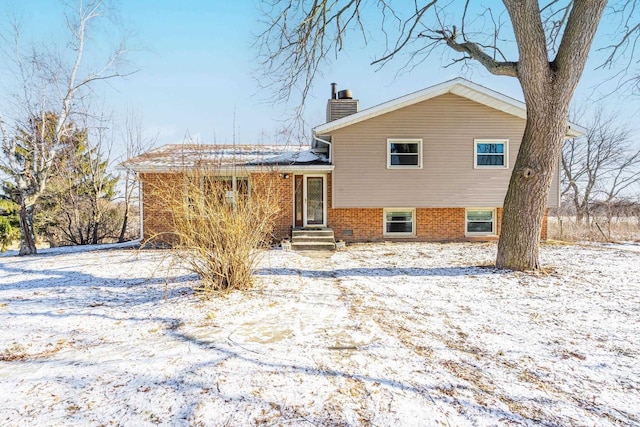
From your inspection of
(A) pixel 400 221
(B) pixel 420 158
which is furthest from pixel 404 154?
(A) pixel 400 221

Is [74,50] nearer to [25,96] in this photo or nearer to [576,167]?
[25,96]

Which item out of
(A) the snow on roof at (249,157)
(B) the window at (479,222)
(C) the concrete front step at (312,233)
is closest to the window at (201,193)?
(A) the snow on roof at (249,157)

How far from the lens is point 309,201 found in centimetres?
1195

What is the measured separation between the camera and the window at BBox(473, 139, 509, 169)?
1141cm

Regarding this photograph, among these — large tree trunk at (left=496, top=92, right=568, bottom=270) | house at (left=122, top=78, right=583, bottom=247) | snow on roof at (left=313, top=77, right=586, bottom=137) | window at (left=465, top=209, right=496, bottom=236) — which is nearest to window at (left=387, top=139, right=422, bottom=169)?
house at (left=122, top=78, right=583, bottom=247)

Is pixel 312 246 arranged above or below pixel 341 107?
below

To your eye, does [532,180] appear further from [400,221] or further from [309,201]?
[309,201]

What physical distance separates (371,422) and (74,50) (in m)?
14.6

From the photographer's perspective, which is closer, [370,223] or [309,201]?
[370,223]

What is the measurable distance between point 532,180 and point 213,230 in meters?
6.26

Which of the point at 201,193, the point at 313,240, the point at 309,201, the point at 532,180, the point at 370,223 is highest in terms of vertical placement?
the point at 532,180

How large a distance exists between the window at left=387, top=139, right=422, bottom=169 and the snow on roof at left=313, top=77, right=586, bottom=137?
132cm

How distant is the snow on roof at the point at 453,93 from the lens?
1074 cm

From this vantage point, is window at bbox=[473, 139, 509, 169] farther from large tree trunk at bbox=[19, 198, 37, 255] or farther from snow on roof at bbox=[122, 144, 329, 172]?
large tree trunk at bbox=[19, 198, 37, 255]
